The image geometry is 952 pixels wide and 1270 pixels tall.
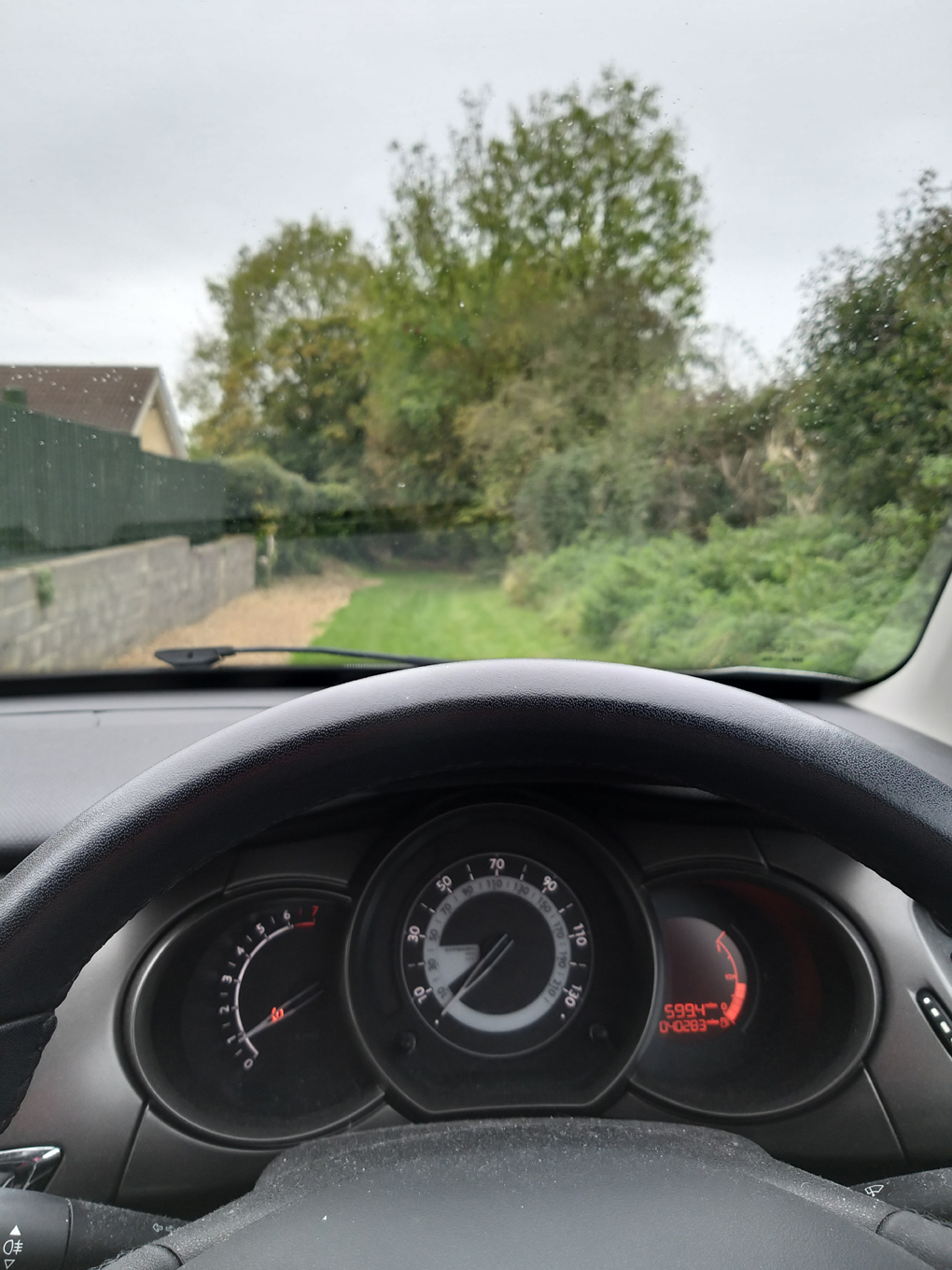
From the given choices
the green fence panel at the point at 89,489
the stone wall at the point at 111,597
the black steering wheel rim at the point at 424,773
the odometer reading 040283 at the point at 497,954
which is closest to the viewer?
the black steering wheel rim at the point at 424,773

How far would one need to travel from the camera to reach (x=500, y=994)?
1991 mm

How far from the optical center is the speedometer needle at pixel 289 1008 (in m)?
1.98

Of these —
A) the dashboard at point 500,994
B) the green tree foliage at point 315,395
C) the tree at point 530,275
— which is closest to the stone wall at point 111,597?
the green tree foliage at point 315,395

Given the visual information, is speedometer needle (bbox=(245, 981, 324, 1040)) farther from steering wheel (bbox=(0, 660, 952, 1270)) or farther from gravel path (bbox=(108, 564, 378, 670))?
gravel path (bbox=(108, 564, 378, 670))

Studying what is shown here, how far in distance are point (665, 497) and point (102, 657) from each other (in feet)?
5.68

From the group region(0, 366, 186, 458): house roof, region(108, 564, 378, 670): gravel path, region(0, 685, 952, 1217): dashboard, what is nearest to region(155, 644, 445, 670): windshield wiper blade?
region(108, 564, 378, 670): gravel path

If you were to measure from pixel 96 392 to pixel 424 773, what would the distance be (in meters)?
1.90

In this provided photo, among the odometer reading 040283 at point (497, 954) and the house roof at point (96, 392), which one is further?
the house roof at point (96, 392)

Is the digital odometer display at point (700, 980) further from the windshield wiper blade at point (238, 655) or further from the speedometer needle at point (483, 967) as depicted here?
the windshield wiper blade at point (238, 655)

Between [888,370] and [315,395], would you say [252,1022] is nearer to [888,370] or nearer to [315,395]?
[315,395]

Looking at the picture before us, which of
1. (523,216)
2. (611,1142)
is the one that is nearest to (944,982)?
(611,1142)

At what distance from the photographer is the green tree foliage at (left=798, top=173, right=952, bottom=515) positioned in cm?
251

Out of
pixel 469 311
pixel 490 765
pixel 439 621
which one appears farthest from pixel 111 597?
pixel 490 765

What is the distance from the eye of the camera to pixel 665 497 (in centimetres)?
284
